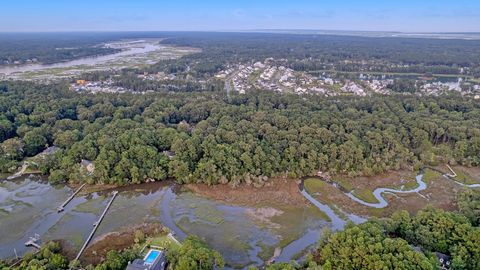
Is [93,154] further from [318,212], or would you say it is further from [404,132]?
[404,132]

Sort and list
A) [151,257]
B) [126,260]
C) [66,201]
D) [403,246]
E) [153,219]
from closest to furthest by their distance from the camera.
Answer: [403,246]
[151,257]
[126,260]
[153,219]
[66,201]

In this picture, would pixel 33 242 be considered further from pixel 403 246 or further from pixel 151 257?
pixel 403 246

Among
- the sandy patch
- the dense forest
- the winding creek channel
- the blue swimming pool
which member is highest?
the dense forest

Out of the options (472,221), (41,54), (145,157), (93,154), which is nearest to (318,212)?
(472,221)

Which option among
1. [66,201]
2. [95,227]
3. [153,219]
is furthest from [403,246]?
[66,201]

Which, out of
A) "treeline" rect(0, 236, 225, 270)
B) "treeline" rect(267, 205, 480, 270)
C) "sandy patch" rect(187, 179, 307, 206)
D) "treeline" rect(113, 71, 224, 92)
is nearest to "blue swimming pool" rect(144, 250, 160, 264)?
"treeline" rect(0, 236, 225, 270)

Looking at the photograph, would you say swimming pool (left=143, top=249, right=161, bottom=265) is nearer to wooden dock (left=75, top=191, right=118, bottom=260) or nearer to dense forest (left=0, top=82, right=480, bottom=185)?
wooden dock (left=75, top=191, right=118, bottom=260)

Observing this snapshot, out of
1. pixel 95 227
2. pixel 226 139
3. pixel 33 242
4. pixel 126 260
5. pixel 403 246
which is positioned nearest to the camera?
pixel 403 246
